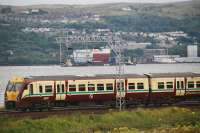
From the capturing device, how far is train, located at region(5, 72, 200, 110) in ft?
115

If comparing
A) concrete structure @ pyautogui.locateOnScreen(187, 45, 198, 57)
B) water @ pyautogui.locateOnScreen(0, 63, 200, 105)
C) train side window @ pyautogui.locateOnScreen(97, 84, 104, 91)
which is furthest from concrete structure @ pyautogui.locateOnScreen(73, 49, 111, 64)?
train side window @ pyautogui.locateOnScreen(97, 84, 104, 91)

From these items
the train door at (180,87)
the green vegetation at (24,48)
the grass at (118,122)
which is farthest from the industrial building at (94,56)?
the grass at (118,122)

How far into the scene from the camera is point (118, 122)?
3247cm

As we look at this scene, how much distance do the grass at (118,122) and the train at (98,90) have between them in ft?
8.24

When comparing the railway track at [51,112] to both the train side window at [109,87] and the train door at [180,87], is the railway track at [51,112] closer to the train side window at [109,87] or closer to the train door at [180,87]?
the train side window at [109,87]

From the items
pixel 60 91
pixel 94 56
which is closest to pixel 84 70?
pixel 94 56

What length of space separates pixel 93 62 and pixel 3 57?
26.4 meters

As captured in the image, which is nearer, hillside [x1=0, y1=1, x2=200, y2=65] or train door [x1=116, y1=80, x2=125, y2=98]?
train door [x1=116, y1=80, x2=125, y2=98]

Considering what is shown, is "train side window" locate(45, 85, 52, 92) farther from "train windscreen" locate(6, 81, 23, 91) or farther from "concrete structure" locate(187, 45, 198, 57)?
"concrete structure" locate(187, 45, 198, 57)

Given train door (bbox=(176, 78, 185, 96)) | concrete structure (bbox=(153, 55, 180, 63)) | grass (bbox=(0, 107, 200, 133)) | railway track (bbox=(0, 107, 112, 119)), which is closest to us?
grass (bbox=(0, 107, 200, 133))

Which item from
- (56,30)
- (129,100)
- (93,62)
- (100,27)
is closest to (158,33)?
(100,27)

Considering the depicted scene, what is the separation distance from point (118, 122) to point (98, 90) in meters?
4.93

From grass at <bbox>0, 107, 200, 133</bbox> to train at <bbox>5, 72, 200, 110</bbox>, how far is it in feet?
8.24

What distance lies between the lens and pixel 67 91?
3597 centimetres
